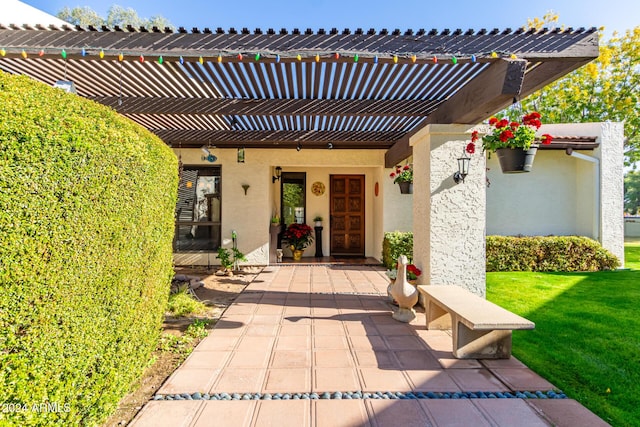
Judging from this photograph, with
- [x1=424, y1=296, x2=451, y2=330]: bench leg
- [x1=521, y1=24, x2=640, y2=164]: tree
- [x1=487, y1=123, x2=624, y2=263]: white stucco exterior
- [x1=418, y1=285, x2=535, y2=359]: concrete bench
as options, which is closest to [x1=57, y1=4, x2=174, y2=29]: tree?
[x1=521, y1=24, x2=640, y2=164]: tree

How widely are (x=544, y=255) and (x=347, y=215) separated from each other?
4.74 meters

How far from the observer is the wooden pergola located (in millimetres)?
3096

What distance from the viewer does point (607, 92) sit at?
12961 mm

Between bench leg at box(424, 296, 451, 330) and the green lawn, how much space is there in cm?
67

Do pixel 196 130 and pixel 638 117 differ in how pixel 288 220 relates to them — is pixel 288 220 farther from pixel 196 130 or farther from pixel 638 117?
pixel 638 117

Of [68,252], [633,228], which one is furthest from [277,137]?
[633,228]

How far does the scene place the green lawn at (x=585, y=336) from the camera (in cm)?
240

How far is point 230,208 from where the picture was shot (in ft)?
26.9

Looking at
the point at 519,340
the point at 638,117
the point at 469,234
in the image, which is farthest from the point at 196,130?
the point at 638,117

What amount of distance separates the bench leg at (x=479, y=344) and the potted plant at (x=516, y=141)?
5.32ft

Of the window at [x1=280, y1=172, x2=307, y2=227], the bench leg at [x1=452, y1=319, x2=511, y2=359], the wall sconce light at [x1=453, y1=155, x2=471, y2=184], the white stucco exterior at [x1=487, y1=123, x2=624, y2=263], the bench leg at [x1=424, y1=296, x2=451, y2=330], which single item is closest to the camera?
the bench leg at [x1=452, y1=319, x2=511, y2=359]

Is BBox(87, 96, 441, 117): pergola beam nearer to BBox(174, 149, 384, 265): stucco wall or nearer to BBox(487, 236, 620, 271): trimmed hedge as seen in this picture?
BBox(174, 149, 384, 265): stucco wall

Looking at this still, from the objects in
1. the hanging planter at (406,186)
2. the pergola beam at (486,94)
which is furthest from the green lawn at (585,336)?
the pergola beam at (486,94)

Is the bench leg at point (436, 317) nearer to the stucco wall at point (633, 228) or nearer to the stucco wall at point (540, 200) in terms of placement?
the stucco wall at point (540, 200)
